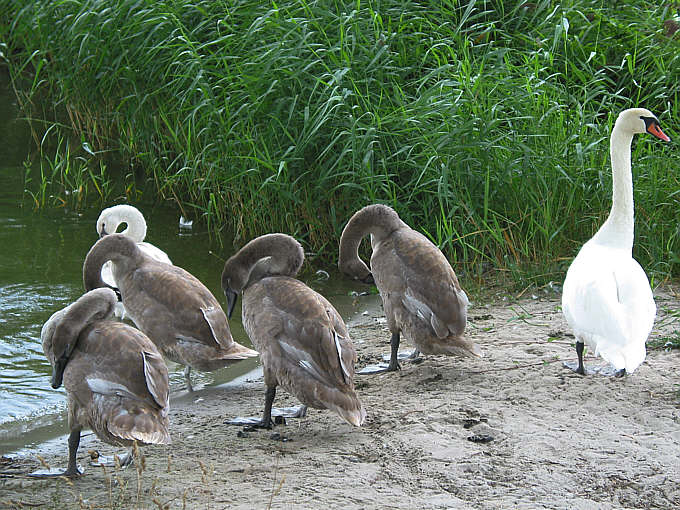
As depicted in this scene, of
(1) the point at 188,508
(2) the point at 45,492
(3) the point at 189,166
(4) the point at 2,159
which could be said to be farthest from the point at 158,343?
(4) the point at 2,159

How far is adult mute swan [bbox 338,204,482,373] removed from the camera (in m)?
5.25

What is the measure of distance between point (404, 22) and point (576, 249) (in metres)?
2.44

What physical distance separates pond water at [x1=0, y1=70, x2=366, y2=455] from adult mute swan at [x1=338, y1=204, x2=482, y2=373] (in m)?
1.04

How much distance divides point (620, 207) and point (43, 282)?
4451 mm

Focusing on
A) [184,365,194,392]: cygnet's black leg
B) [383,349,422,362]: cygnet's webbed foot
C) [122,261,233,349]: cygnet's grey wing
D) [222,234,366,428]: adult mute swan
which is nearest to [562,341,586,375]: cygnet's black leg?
[383,349,422,362]: cygnet's webbed foot

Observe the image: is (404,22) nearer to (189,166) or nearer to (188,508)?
(189,166)

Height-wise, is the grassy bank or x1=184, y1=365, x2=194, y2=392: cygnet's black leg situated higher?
the grassy bank

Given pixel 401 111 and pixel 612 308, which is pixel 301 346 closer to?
pixel 612 308

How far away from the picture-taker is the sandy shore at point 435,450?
3.85 metres

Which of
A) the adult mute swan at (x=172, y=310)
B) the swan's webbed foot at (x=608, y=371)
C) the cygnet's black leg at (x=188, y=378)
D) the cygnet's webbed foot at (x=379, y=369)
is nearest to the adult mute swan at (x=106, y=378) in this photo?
the adult mute swan at (x=172, y=310)

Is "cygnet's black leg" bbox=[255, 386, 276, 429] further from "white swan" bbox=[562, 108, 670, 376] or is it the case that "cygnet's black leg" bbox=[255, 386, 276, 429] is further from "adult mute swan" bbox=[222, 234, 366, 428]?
"white swan" bbox=[562, 108, 670, 376]

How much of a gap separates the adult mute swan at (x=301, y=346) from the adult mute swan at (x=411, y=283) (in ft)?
1.97

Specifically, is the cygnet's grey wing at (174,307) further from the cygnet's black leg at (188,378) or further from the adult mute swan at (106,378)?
the adult mute swan at (106,378)

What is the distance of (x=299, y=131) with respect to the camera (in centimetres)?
779
